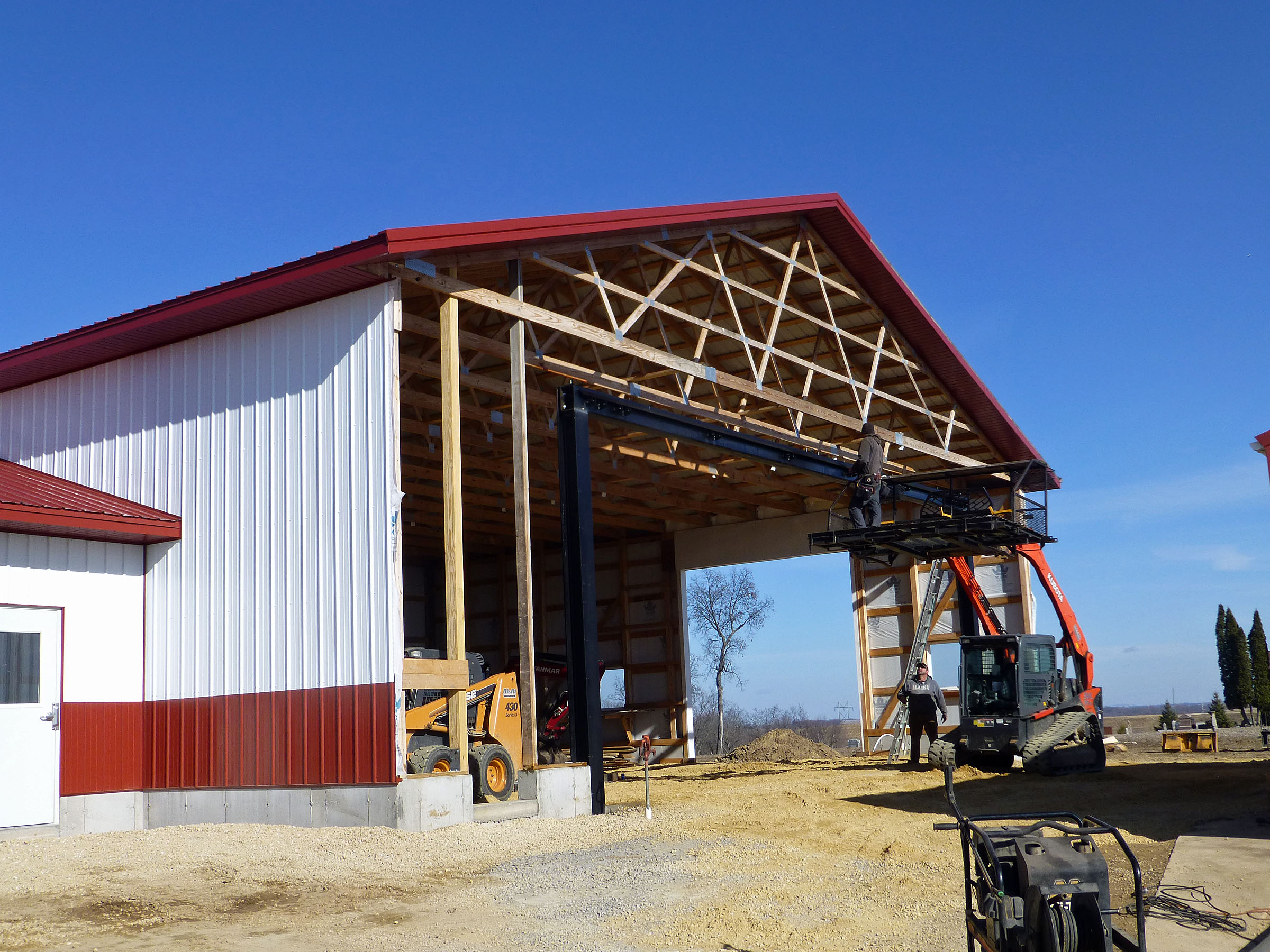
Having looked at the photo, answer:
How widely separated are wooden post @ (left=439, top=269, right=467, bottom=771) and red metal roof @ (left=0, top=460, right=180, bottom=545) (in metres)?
4.03

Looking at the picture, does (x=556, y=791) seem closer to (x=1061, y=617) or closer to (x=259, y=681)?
(x=259, y=681)

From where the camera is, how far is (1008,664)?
18422 mm

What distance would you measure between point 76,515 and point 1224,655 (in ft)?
204

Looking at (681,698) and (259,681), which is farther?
(681,698)

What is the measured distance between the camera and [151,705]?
14.8 m

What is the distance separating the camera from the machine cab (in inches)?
720

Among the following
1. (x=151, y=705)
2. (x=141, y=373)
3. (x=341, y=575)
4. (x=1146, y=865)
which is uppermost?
(x=141, y=373)

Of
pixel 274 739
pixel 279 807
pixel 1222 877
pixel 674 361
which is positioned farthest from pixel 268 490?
pixel 1222 877

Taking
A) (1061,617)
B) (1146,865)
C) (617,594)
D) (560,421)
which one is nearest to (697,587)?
(617,594)

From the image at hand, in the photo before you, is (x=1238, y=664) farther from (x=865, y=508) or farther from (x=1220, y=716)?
(x=865, y=508)

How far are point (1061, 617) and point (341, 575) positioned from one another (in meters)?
13.2

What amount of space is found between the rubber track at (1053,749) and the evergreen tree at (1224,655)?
48.7 meters

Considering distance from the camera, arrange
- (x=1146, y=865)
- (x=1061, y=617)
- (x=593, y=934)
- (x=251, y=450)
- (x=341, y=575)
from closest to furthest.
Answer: (x=593, y=934) < (x=1146, y=865) < (x=341, y=575) < (x=251, y=450) < (x=1061, y=617)

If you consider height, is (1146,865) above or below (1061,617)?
below
